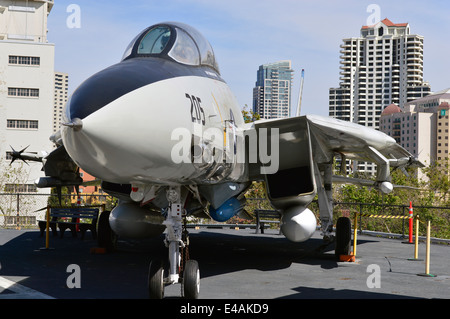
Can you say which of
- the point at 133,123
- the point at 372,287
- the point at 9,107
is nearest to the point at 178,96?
the point at 133,123

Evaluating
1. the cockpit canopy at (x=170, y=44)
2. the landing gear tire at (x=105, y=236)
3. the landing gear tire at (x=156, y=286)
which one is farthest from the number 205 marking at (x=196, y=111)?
the landing gear tire at (x=105, y=236)

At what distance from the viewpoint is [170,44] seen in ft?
27.5

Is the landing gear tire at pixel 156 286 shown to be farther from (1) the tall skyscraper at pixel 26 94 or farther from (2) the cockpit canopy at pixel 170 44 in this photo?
(1) the tall skyscraper at pixel 26 94

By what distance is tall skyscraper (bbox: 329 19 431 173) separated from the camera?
188250 mm

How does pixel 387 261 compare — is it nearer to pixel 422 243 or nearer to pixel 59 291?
pixel 422 243

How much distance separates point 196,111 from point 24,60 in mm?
47591

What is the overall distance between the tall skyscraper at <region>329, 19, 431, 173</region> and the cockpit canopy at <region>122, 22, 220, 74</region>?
7123 inches

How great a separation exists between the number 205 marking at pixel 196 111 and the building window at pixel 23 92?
46012mm

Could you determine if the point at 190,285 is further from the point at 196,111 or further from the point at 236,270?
the point at 236,270

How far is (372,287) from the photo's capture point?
9484 mm

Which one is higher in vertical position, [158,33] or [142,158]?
[158,33]

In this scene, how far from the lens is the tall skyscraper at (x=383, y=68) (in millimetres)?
188250

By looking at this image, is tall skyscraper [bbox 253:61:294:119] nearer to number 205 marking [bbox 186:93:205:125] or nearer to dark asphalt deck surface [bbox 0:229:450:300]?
dark asphalt deck surface [bbox 0:229:450:300]

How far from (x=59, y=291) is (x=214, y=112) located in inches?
144
